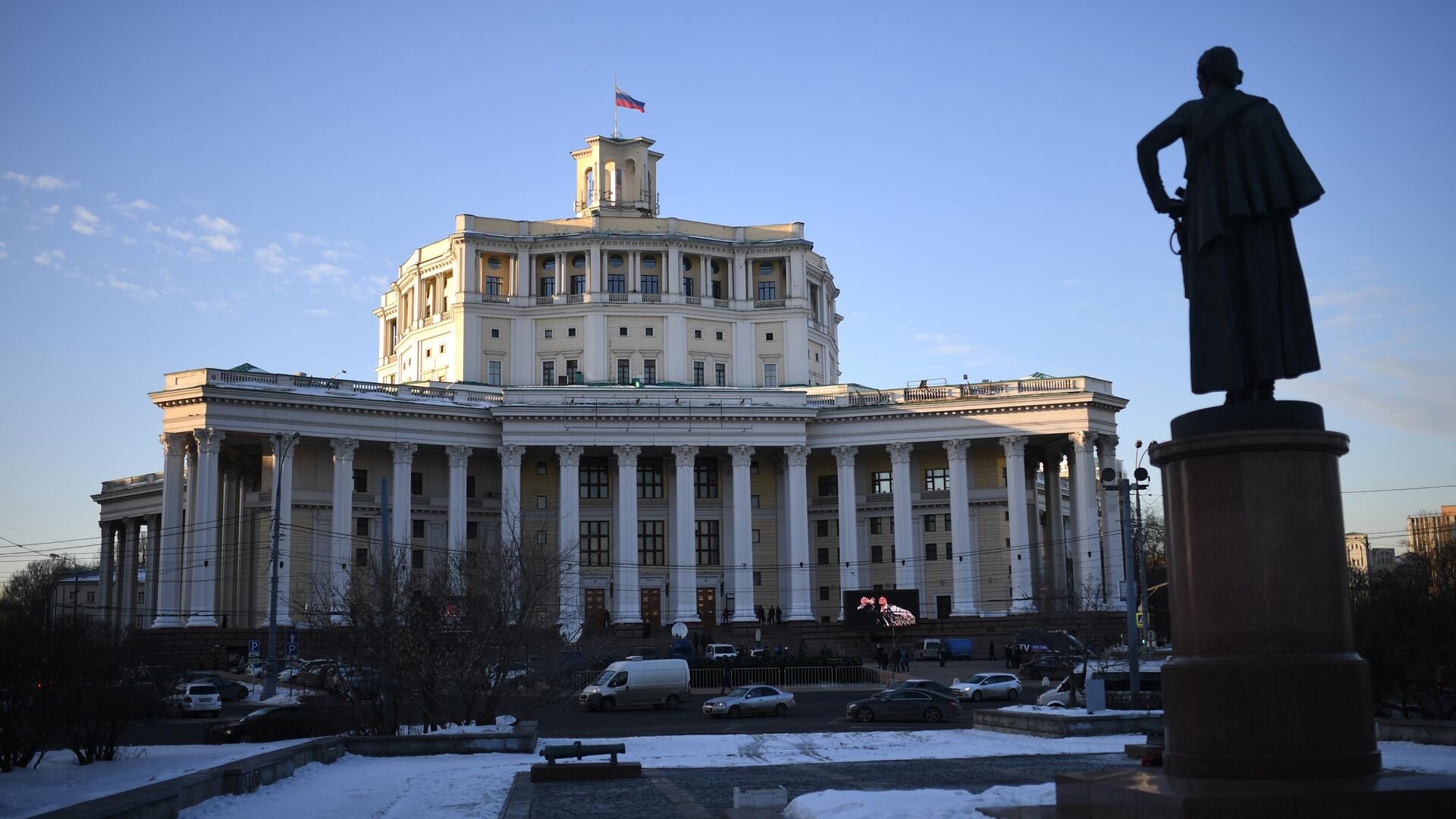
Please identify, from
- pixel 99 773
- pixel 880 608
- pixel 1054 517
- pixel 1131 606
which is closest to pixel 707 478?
pixel 880 608

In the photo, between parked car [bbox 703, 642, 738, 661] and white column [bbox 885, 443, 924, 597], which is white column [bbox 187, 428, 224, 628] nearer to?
parked car [bbox 703, 642, 738, 661]

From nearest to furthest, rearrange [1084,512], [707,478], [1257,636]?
[1257,636] < [1084,512] < [707,478]

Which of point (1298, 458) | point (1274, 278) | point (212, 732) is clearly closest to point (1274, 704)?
point (1298, 458)

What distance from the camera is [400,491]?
82125 millimetres

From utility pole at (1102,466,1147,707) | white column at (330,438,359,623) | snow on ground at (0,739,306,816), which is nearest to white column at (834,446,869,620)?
white column at (330,438,359,623)

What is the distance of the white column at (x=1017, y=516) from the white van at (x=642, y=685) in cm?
3469

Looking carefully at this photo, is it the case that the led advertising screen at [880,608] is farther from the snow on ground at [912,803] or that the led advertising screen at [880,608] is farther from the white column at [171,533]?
the snow on ground at [912,803]

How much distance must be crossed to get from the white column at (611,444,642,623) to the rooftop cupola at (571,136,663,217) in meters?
27.8

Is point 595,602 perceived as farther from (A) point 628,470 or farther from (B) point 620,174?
(B) point 620,174

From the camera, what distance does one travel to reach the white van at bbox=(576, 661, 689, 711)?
52.5 metres

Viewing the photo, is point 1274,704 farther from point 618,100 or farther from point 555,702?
point 618,100

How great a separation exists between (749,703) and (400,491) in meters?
40.8

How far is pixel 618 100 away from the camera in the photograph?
106125 millimetres

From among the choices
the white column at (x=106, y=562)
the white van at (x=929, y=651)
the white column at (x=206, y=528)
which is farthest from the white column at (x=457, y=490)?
the white column at (x=106, y=562)
